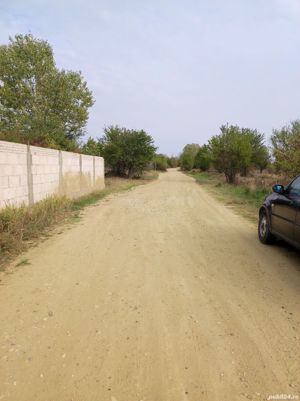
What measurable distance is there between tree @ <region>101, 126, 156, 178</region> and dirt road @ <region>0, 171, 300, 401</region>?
26214 millimetres

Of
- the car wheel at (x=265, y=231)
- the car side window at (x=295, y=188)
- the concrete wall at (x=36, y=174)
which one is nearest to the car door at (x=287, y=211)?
the car side window at (x=295, y=188)

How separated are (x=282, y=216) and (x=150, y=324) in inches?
145

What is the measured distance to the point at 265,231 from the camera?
6898 mm

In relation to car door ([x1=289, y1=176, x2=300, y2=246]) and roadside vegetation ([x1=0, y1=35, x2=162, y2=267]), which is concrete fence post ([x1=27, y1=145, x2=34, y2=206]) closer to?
A: car door ([x1=289, y1=176, x2=300, y2=246])

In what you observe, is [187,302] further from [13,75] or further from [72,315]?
[13,75]

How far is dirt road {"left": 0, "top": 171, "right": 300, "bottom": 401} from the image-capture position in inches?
99.1

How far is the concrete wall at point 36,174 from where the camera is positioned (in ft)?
25.8

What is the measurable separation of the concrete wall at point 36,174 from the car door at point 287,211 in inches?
239

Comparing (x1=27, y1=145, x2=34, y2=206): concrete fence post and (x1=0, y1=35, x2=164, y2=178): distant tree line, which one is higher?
(x1=0, y1=35, x2=164, y2=178): distant tree line

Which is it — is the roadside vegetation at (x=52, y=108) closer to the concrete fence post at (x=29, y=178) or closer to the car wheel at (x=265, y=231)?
the concrete fence post at (x=29, y=178)

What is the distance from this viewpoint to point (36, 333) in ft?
10.6

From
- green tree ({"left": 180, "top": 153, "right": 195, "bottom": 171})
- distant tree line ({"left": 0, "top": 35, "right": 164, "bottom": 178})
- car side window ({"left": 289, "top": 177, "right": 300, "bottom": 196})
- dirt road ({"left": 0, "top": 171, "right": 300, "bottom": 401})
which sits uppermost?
distant tree line ({"left": 0, "top": 35, "right": 164, "bottom": 178})

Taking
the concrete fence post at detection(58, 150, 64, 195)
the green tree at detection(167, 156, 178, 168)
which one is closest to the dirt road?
the concrete fence post at detection(58, 150, 64, 195)

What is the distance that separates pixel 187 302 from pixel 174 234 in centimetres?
381
